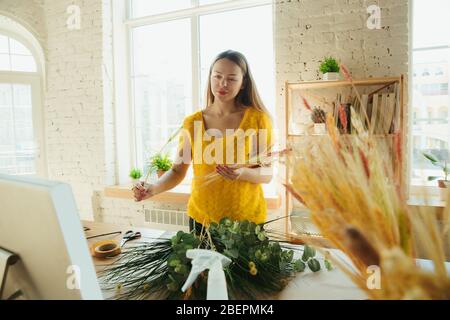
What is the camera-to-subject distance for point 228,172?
1.55 m

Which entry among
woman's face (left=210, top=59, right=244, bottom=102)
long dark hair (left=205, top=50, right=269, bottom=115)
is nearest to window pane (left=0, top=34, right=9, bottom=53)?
long dark hair (left=205, top=50, right=269, bottom=115)

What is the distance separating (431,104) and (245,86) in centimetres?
196

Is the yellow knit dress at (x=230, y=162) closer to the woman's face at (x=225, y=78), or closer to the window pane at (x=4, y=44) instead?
the woman's face at (x=225, y=78)

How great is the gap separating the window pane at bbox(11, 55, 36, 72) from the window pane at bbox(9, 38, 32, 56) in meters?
0.05

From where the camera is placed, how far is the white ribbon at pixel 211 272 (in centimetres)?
73

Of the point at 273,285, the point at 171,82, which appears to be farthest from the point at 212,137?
the point at 171,82

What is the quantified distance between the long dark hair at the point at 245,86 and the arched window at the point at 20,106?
3206 millimetres

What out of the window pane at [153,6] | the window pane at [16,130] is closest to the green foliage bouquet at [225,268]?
the window pane at [153,6]

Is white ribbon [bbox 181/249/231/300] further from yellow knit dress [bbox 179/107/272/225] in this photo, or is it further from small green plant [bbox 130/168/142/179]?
small green plant [bbox 130/168/142/179]

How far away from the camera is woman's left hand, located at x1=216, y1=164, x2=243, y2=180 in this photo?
1521 mm
